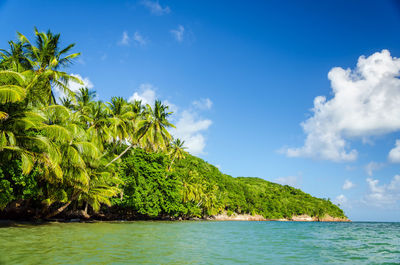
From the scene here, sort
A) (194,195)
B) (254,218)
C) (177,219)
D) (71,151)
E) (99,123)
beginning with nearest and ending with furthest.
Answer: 1. (71,151)
2. (99,123)
3. (177,219)
4. (194,195)
5. (254,218)

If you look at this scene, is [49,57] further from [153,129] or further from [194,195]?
[194,195]

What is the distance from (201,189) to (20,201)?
3484 cm

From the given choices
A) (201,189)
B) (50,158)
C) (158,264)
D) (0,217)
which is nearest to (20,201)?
(0,217)

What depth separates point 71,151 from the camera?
15820 millimetres

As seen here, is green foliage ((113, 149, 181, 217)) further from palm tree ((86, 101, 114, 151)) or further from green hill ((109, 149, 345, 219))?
palm tree ((86, 101, 114, 151))

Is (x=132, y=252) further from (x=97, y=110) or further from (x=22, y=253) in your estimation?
(x=97, y=110)

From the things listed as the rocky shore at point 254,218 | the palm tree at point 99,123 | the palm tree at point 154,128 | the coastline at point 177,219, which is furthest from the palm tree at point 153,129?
the rocky shore at point 254,218

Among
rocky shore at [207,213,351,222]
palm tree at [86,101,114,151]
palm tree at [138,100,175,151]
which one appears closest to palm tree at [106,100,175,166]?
palm tree at [138,100,175,151]

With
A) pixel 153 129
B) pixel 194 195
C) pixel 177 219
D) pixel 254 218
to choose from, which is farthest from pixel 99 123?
pixel 254 218

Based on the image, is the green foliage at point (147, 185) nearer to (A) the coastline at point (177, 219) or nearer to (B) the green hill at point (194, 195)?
(B) the green hill at point (194, 195)

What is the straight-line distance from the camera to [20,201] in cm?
1942

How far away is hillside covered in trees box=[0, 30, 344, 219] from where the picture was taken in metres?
13.0

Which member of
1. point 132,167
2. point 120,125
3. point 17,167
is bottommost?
point 17,167

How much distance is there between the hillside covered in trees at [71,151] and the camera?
13.0 metres
